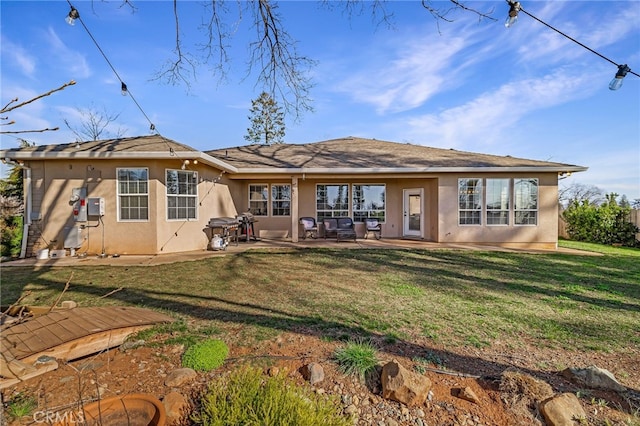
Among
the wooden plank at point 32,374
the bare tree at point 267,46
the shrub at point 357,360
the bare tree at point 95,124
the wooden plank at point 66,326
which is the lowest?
the shrub at point 357,360

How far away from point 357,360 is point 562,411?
1440 millimetres

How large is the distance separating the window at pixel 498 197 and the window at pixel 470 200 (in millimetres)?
304

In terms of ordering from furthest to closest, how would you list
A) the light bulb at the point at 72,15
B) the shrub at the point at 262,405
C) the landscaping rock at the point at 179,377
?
1. the light bulb at the point at 72,15
2. the landscaping rock at the point at 179,377
3. the shrub at the point at 262,405

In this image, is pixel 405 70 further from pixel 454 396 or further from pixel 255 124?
pixel 255 124

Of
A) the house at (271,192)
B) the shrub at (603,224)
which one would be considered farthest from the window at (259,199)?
the shrub at (603,224)

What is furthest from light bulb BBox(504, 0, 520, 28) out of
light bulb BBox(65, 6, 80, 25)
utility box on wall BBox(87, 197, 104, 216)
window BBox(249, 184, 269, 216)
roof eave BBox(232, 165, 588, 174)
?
window BBox(249, 184, 269, 216)

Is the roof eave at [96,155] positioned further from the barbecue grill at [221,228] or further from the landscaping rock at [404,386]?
the landscaping rock at [404,386]

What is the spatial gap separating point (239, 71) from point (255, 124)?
2510 cm

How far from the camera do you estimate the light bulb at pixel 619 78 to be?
3.95 metres

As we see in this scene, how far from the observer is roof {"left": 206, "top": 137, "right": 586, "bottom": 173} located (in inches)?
405

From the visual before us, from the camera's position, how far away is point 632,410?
215 cm

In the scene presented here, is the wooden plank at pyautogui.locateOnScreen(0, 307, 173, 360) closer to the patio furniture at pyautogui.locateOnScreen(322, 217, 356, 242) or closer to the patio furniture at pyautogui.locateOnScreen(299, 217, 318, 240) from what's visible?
the patio furniture at pyautogui.locateOnScreen(299, 217, 318, 240)

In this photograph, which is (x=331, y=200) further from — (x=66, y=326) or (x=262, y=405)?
(x=262, y=405)

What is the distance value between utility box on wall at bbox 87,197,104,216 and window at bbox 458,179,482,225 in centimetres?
1125
